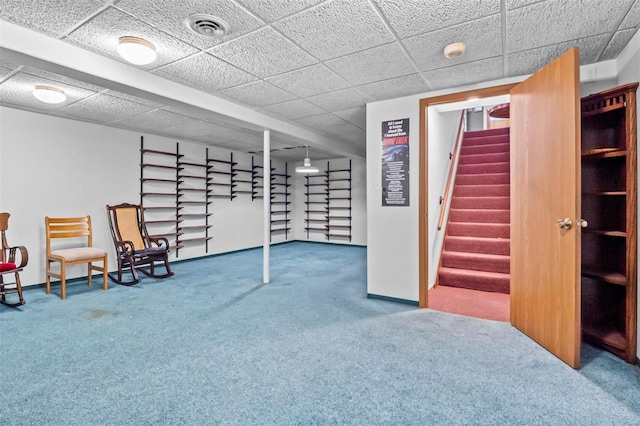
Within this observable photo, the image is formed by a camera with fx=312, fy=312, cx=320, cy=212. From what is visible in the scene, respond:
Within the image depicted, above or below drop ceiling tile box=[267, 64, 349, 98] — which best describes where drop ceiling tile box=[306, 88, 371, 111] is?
above

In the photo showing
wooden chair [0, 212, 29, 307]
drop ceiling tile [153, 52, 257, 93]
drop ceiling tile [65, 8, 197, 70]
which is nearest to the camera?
drop ceiling tile [65, 8, 197, 70]

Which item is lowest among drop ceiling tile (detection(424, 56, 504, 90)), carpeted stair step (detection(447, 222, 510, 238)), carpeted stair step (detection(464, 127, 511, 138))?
carpeted stair step (detection(447, 222, 510, 238))

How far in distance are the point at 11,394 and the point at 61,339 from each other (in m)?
0.81

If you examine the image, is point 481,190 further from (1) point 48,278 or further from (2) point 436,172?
(1) point 48,278

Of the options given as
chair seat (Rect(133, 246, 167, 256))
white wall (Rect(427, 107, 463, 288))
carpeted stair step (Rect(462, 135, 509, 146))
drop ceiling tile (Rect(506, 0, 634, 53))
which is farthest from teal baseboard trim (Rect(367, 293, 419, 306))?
carpeted stair step (Rect(462, 135, 509, 146))

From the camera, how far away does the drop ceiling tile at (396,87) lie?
3.03 m

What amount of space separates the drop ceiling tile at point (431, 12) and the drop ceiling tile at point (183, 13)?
859mm

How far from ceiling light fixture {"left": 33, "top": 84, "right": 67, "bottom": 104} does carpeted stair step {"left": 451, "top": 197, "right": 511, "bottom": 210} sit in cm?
522

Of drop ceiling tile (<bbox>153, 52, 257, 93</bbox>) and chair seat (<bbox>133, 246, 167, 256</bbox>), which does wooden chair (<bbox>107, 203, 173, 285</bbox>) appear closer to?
chair seat (<bbox>133, 246, 167, 256</bbox>)

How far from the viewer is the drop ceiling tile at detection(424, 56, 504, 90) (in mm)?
2668

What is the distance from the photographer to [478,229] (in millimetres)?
4512

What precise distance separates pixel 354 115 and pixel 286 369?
3321 mm

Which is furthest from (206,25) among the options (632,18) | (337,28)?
(632,18)

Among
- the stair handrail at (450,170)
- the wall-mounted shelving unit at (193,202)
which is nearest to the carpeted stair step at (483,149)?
the stair handrail at (450,170)
